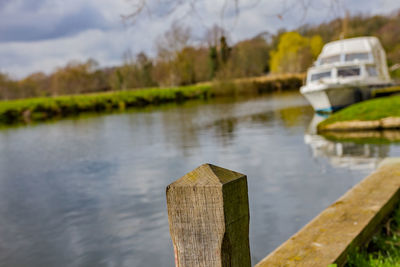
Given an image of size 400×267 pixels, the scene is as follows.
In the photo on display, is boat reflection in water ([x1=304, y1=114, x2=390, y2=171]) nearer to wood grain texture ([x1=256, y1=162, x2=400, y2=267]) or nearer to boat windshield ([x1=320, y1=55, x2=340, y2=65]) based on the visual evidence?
wood grain texture ([x1=256, y1=162, x2=400, y2=267])

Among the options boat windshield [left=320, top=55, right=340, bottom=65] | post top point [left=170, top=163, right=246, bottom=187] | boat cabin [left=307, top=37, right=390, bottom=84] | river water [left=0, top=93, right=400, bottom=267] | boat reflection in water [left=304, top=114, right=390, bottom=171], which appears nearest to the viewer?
post top point [left=170, top=163, right=246, bottom=187]

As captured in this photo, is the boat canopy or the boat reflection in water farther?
the boat canopy

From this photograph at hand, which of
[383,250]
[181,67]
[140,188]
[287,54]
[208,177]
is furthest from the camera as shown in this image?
[181,67]

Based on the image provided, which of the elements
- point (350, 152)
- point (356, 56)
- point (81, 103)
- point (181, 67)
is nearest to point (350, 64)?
point (356, 56)

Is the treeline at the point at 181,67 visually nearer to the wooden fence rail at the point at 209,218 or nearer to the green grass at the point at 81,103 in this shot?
the green grass at the point at 81,103

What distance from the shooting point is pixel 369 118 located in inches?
512

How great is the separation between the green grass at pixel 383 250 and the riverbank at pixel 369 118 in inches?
378

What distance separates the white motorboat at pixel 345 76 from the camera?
19.0 m

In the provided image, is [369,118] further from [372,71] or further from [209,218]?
[209,218]

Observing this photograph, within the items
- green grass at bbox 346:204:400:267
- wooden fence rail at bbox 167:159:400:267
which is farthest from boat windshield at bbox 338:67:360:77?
wooden fence rail at bbox 167:159:400:267

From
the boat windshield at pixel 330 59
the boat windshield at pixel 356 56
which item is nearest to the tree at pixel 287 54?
the boat windshield at pixel 330 59

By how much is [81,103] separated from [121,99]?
15.8 feet

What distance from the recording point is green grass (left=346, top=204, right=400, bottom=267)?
283cm

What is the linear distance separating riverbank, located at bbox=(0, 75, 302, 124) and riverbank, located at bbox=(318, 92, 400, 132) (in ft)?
88.0
